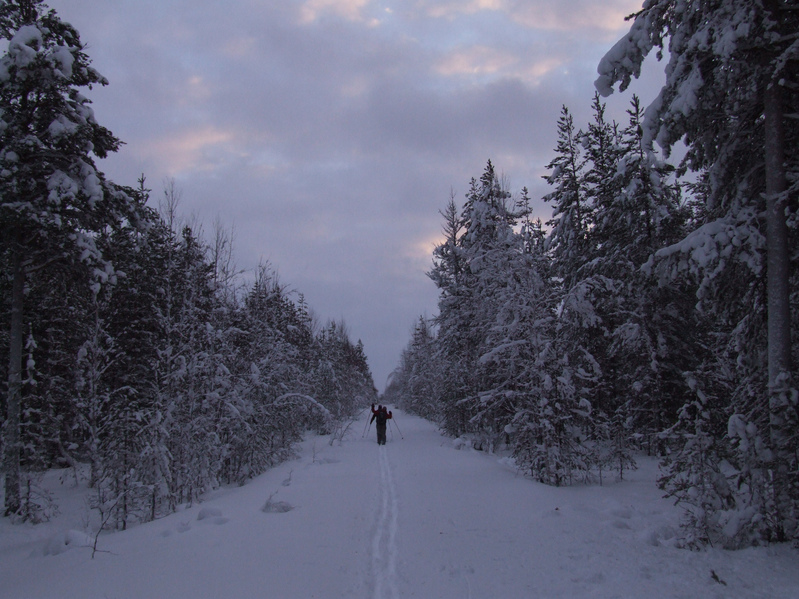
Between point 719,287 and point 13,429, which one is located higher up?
point 719,287

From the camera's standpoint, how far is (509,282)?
12.4 metres

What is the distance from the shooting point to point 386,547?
22.1 ft

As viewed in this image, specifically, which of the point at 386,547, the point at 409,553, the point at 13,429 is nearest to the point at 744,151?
the point at 409,553

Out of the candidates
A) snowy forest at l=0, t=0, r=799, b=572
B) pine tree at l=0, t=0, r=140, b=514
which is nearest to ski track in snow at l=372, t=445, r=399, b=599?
snowy forest at l=0, t=0, r=799, b=572

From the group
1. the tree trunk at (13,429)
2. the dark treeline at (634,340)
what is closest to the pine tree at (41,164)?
the tree trunk at (13,429)

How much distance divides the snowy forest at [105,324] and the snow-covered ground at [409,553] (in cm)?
279

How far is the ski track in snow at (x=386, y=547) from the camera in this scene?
529 centimetres

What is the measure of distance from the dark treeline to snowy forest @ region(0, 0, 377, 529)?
28.1ft

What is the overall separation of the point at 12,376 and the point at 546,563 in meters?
13.7

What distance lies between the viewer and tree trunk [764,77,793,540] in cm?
602

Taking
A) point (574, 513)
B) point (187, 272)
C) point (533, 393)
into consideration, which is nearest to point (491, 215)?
point (533, 393)

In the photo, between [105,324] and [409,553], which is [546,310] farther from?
[105,324]

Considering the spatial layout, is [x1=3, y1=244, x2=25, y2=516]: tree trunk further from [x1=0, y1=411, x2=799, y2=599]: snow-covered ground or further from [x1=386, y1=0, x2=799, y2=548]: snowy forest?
[x1=386, y1=0, x2=799, y2=548]: snowy forest

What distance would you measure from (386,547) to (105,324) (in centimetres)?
1357
